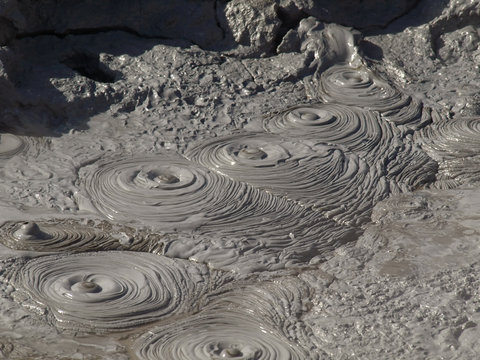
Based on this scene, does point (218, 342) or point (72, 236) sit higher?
point (72, 236)

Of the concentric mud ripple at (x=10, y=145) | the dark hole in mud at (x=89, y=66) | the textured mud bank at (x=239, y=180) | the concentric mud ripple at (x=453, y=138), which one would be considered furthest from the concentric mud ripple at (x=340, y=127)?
the concentric mud ripple at (x=10, y=145)

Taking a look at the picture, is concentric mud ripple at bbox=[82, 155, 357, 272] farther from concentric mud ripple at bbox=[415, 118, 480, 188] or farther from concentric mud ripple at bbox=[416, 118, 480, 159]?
concentric mud ripple at bbox=[416, 118, 480, 159]

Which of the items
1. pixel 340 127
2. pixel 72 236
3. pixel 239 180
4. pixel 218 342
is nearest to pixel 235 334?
pixel 218 342

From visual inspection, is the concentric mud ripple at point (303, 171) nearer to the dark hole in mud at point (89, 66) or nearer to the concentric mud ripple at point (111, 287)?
the concentric mud ripple at point (111, 287)

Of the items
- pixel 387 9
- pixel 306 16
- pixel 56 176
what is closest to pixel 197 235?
pixel 56 176


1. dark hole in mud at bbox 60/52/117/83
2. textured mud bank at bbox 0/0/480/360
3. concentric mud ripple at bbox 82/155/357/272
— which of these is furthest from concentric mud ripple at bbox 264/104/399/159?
dark hole in mud at bbox 60/52/117/83

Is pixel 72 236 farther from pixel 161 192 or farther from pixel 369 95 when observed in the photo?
pixel 369 95

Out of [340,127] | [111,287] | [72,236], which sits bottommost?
[111,287]

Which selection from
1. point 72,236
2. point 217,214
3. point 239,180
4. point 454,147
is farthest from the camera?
point 454,147
